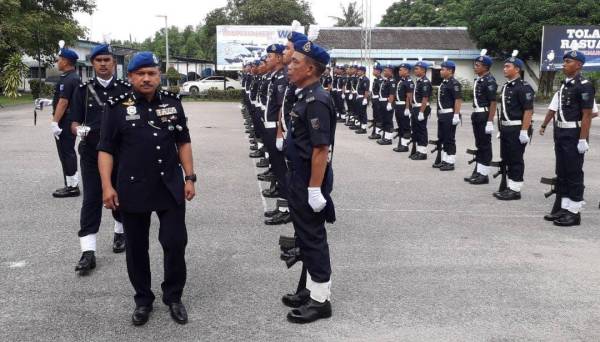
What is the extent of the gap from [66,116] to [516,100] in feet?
20.0

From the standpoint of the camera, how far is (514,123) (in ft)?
25.8

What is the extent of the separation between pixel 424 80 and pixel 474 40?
28.5 m

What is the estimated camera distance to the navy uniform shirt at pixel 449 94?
10.6 meters

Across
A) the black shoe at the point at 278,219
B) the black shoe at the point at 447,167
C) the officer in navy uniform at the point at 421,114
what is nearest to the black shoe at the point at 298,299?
the black shoe at the point at 278,219

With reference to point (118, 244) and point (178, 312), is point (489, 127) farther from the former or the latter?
point (178, 312)

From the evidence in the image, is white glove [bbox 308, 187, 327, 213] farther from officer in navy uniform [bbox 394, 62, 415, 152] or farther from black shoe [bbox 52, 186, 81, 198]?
officer in navy uniform [bbox 394, 62, 415, 152]

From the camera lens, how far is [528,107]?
7.81 metres

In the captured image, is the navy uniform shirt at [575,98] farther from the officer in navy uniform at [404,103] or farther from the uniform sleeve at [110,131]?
the officer in navy uniform at [404,103]

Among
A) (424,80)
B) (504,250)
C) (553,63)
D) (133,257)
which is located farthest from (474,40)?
(133,257)

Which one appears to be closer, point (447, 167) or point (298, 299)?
point (298, 299)

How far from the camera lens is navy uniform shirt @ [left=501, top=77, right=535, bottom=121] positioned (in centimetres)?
784

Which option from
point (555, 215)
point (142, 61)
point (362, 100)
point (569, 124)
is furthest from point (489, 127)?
point (362, 100)

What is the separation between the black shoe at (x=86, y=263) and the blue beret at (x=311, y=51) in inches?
101

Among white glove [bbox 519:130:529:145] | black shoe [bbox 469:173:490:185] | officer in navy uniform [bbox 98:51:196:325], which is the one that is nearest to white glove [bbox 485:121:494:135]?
black shoe [bbox 469:173:490:185]
